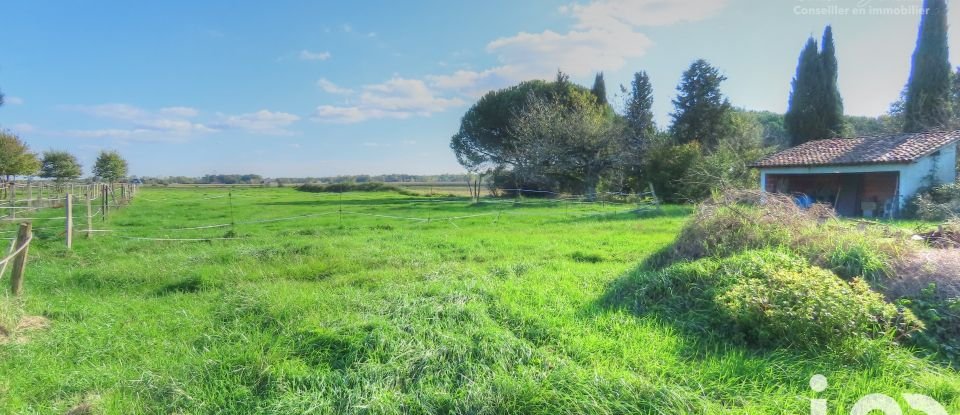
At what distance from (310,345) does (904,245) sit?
627 cm

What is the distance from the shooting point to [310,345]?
151 inches

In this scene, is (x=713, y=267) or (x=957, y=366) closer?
(x=957, y=366)

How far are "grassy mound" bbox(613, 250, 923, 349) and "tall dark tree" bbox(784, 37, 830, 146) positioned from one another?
99.5 ft

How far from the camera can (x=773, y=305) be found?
382 cm

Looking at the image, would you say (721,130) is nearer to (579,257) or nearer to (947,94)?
(947,94)

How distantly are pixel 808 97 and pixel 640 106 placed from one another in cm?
1037

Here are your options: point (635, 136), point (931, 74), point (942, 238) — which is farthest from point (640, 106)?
point (942, 238)

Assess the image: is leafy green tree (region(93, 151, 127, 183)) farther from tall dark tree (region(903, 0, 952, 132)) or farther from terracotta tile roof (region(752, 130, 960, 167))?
tall dark tree (region(903, 0, 952, 132))

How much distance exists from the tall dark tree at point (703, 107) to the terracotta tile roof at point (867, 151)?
30.9 feet

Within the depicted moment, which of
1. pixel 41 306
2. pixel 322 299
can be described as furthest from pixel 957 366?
pixel 41 306

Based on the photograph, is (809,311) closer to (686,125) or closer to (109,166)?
(686,125)

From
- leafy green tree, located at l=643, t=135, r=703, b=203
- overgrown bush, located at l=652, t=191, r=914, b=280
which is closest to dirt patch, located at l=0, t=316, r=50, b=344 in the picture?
overgrown bush, located at l=652, t=191, r=914, b=280

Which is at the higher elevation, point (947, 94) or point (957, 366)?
point (947, 94)

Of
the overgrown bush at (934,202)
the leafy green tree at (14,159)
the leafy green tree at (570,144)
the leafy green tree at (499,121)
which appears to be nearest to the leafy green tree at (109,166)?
the leafy green tree at (14,159)
